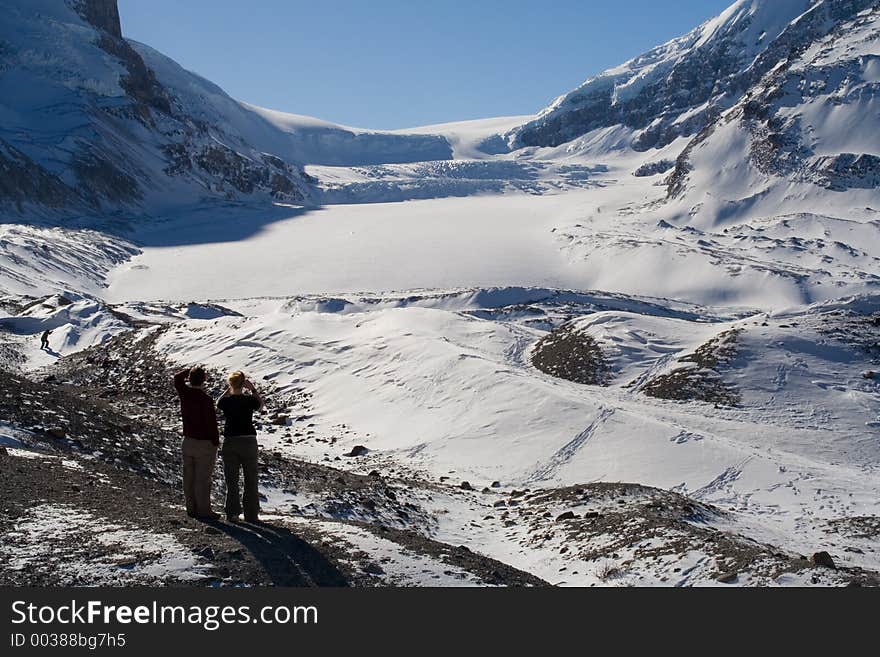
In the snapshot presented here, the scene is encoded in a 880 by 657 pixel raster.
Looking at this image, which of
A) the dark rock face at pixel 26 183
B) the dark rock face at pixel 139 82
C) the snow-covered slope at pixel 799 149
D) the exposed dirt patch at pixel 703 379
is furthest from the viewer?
the dark rock face at pixel 139 82

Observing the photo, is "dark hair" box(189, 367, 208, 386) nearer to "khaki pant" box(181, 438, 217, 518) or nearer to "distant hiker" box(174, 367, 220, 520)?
"distant hiker" box(174, 367, 220, 520)

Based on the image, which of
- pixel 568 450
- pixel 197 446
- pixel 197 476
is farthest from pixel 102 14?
pixel 197 476

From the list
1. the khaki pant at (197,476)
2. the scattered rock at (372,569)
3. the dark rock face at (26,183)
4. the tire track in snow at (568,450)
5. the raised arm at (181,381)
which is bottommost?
the tire track in snow at (568,450)

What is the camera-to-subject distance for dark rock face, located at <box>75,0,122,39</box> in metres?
181

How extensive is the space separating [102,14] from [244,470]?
672ft

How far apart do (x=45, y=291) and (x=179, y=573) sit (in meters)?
74.7

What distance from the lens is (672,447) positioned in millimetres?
22562

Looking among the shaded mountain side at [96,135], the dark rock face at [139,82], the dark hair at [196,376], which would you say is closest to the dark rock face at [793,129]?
the shaded mountain side at [96,135]

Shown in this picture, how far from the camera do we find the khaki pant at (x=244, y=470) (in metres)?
10.6

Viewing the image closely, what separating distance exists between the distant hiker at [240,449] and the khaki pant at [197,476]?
249 mm

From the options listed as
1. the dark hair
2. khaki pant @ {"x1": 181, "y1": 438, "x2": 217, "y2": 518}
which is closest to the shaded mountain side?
the dark hair

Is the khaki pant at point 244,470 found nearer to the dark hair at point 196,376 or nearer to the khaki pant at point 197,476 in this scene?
the khaki pant at point 197,476

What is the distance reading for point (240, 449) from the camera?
10617 mm

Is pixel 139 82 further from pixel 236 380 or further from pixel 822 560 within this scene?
pixel 822 560
